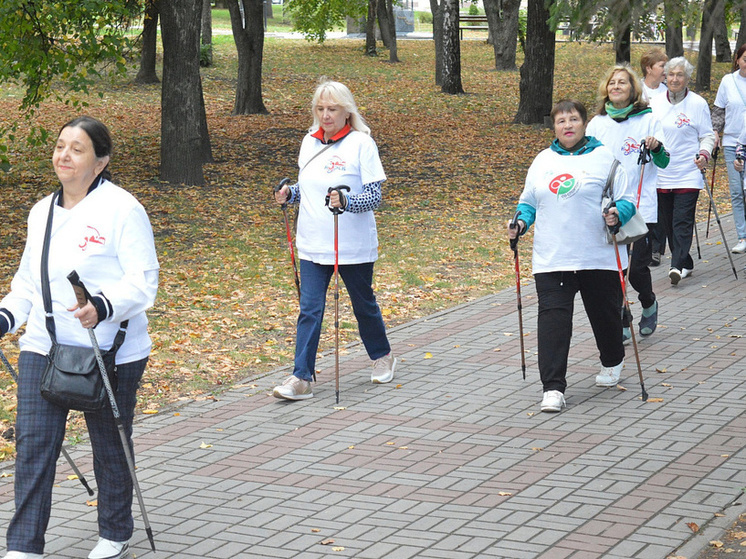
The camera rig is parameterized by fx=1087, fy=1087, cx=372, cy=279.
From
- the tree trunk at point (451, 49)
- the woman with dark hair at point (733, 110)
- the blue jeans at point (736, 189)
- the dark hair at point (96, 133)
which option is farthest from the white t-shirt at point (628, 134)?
the tree trunk at point (451, 49)

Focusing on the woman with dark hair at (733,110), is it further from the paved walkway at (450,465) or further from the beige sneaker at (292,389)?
the beige sneaker at (292,389)

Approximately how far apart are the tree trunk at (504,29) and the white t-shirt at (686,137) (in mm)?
23446

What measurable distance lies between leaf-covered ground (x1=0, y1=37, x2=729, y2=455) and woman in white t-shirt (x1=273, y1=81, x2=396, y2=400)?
0.93m

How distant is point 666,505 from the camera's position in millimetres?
5395

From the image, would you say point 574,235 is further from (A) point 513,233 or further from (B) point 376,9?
(B) point 376,9

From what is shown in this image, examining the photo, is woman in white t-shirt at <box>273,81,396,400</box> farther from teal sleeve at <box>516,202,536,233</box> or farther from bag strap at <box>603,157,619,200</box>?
bag strap at <box>603,157,619,200</box>

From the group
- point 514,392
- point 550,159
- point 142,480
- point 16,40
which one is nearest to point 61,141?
point 142,480

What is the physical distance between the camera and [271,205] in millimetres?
16703

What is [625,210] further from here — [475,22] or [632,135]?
[475,22]

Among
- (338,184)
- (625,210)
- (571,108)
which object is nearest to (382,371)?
(338,184)

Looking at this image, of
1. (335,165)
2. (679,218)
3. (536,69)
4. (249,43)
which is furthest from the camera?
(536,69)

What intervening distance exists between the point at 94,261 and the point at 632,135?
5174mm

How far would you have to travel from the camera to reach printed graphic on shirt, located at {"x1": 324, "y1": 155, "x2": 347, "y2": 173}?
7.32 meters

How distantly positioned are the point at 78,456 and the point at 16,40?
8720 mm
